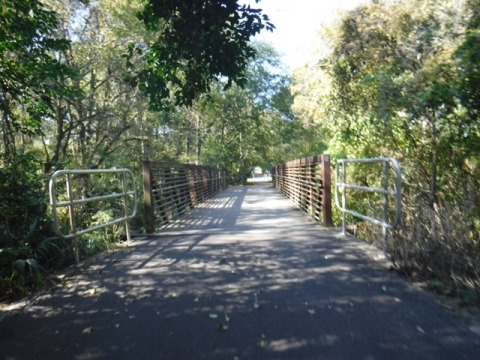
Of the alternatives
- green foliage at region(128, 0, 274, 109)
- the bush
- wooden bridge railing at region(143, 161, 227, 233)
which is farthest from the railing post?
the bush

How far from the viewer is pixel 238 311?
3.30 metres

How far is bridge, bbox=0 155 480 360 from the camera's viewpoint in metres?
2.65

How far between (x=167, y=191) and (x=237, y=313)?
5914 millimetres

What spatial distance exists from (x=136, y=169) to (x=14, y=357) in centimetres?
1604

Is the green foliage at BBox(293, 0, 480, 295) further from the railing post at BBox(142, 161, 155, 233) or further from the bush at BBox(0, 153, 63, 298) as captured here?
the bush at BBox(0, 153, 63, 298)

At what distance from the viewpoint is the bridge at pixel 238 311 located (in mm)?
2650

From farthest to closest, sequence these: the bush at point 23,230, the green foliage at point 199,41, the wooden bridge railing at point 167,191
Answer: the wooden bridge railing at point 167,191
the green foliage at point 199,41
the bush at point 23,230

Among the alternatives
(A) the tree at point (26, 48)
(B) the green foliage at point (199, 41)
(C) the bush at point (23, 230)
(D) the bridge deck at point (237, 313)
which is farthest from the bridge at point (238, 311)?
(A) the tree at point (26, 48)

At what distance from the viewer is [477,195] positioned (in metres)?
5.35

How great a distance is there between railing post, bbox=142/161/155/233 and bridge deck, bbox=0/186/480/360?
1.79m

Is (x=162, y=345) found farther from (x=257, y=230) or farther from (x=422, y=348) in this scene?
(x=257, y=230)

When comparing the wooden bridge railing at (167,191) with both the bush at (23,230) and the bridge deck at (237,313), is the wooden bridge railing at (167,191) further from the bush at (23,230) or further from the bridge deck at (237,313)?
the bridge deck at (237,313)

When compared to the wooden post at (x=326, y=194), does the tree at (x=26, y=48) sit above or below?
above

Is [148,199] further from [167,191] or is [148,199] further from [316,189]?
[316,189]
